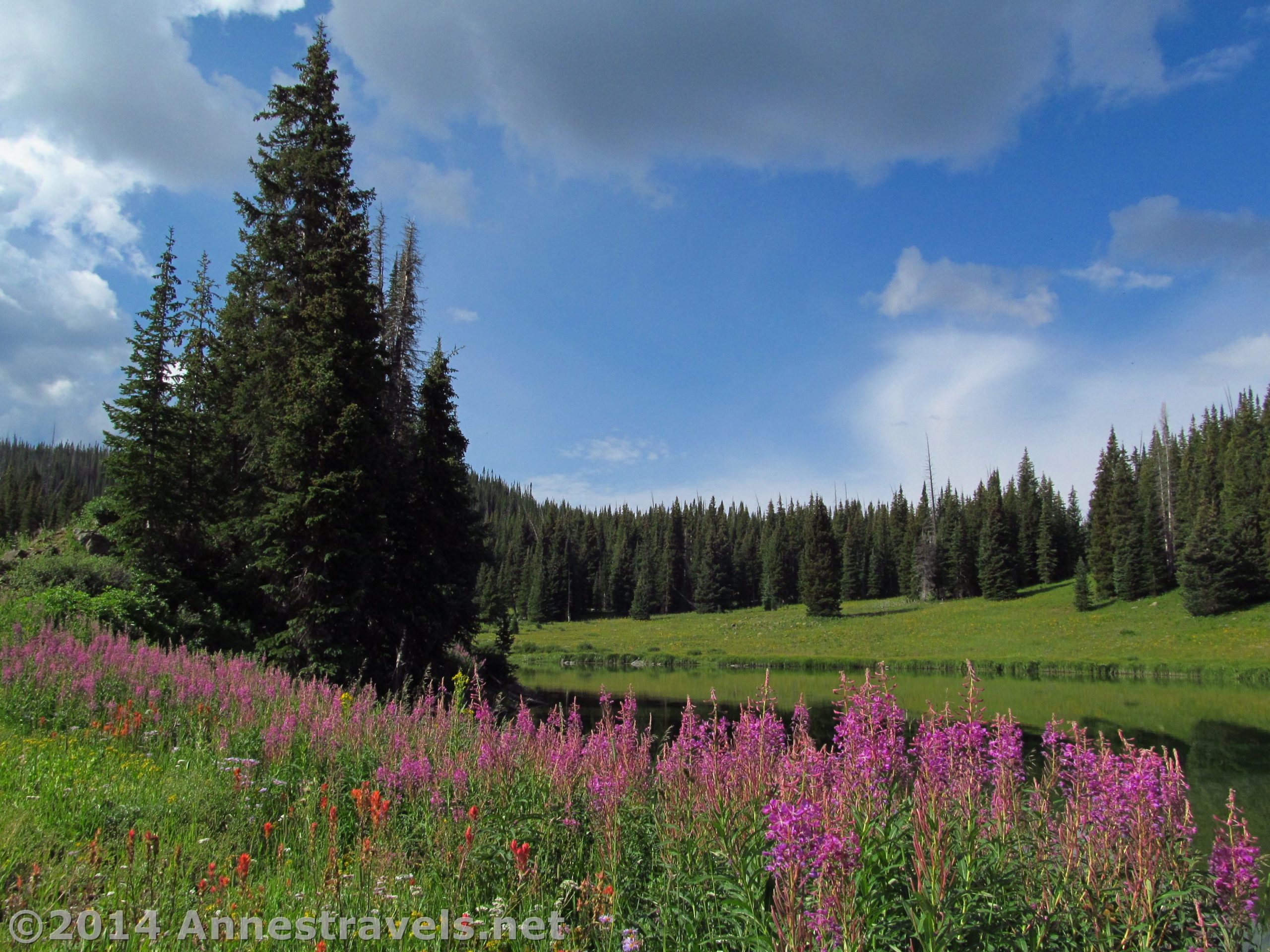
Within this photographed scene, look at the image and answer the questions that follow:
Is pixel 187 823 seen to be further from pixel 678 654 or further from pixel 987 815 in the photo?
pixel 678 654

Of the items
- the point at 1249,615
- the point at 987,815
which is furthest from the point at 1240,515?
the point at 987,815

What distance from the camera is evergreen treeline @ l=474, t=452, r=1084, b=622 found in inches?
3393

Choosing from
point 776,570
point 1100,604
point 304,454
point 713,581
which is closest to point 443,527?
point 304,454

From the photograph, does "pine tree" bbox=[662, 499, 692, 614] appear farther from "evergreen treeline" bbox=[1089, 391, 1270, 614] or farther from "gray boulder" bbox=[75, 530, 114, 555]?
"gray boulder" bbox=[75, 530, 114, 555]

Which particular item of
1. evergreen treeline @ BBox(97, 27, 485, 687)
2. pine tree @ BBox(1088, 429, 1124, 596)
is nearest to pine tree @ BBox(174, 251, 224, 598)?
evergreen treeline @ BBox(97, 27, 485, 687)

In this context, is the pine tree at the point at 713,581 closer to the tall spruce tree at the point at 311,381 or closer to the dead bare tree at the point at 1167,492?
the dead bare tree at the point at 1167,492

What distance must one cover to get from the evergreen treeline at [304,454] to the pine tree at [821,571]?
60117mm

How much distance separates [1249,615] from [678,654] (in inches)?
1811

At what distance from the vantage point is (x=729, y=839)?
4.23 m

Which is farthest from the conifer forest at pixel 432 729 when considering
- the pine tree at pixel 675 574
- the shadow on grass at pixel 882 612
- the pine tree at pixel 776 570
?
the pine tree at pixel 675 574

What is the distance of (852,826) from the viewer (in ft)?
11.9

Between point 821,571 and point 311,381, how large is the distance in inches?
2773

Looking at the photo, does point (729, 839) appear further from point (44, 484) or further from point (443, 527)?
point (44, 484)

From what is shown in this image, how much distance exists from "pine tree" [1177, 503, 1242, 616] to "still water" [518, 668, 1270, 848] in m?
19.0
